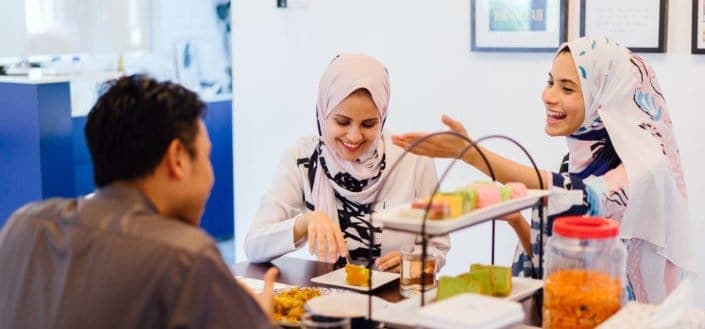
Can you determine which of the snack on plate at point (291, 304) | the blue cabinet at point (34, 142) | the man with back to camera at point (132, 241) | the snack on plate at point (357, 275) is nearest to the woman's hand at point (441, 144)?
the snack on plate at point (357, 275)

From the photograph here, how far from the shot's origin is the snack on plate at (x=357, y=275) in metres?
2.31

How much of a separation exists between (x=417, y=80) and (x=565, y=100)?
1.50 metres

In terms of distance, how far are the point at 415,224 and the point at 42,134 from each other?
12.4 ft

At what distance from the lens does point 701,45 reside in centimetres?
331

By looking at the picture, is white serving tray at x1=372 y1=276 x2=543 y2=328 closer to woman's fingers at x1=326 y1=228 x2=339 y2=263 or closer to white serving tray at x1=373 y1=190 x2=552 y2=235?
white serving tray at x1=373 y1=190 x2=552 y2=235

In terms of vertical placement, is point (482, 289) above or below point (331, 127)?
below

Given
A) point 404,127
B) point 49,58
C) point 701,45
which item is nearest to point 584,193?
point 701,45

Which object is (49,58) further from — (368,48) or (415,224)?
(415,224)

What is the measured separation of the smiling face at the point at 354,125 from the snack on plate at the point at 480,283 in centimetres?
80

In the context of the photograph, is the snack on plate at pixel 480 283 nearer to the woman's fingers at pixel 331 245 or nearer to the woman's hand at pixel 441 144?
the woman's hand at pixel 441 144

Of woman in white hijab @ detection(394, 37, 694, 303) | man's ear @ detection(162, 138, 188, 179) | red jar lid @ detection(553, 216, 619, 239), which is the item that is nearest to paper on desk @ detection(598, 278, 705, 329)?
red jar lid @ detection(553, 216, 619, 239)

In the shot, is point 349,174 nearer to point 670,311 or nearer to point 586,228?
point 586,228

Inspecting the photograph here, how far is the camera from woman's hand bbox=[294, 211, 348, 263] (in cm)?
249

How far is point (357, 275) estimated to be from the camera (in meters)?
2.32
